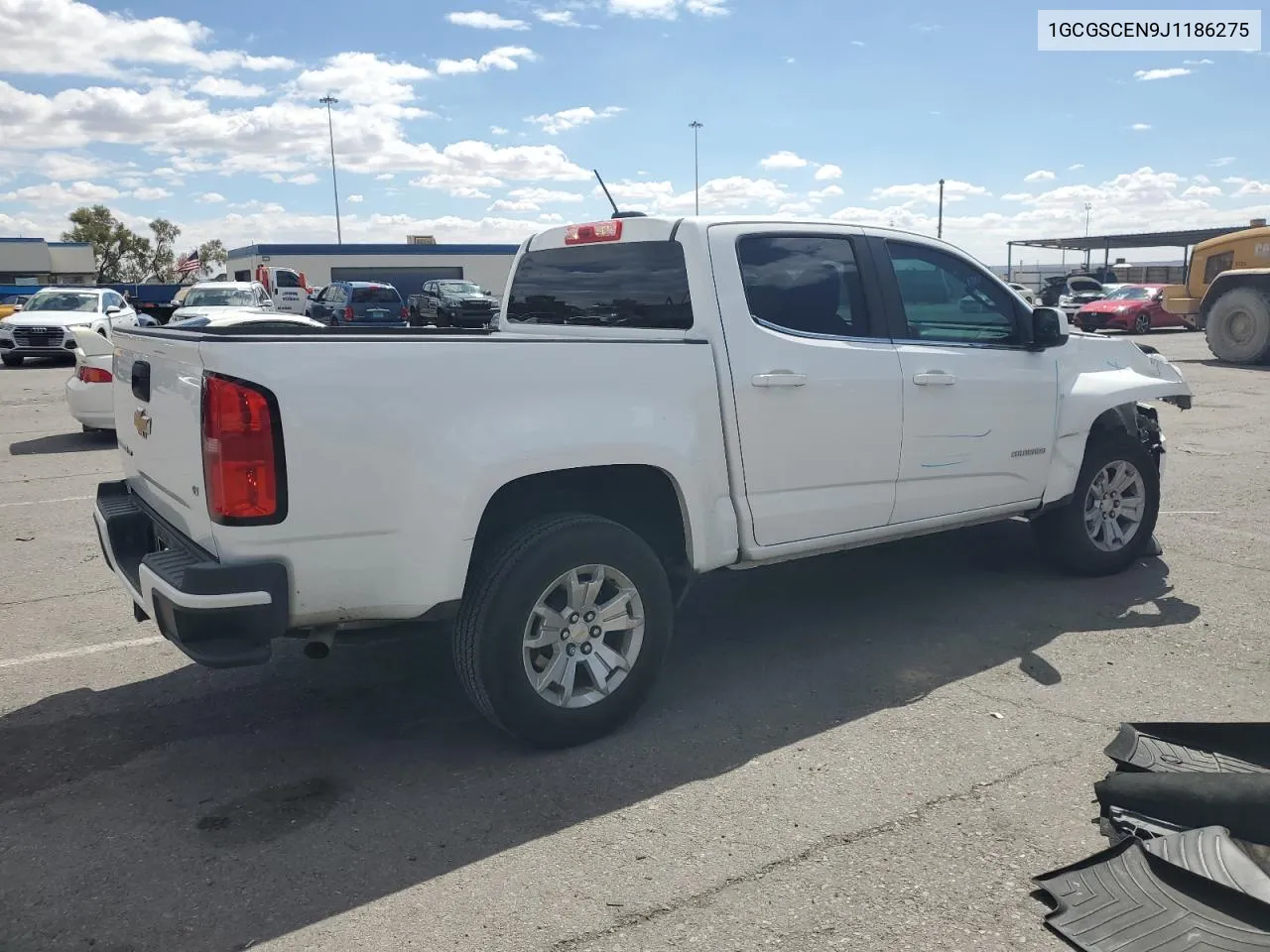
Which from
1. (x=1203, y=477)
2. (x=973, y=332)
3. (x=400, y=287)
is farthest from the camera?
(x=400, y=287)

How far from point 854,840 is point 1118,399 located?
3576 mm

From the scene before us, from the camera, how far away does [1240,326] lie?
59.0ft

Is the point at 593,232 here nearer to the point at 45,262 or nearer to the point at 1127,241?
the point at 1127,241

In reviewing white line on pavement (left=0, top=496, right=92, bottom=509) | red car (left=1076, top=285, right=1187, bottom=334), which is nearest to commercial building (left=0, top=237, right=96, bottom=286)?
red car (left=1076, top=285, right=1187, bottom=334)

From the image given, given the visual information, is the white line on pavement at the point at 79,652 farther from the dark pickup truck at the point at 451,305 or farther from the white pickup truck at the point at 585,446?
the dark pickup truck at the point at 451,305

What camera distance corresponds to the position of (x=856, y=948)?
2648 millimetres

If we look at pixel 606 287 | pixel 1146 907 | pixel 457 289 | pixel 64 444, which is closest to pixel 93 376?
pixel 64 444

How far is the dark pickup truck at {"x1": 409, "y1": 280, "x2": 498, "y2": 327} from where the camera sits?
27.8 meters

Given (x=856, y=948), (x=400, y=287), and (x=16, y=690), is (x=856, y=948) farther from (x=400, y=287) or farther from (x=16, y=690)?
(x=400, y=287)

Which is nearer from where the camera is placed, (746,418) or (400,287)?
(746,418)

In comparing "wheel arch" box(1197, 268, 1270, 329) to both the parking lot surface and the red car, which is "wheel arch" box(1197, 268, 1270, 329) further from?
the parking lot surface

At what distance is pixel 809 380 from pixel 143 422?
8.56 ft

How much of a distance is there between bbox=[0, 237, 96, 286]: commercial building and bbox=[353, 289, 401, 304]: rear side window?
4889cm

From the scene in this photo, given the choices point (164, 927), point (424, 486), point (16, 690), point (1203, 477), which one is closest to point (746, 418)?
point (424, 486)
